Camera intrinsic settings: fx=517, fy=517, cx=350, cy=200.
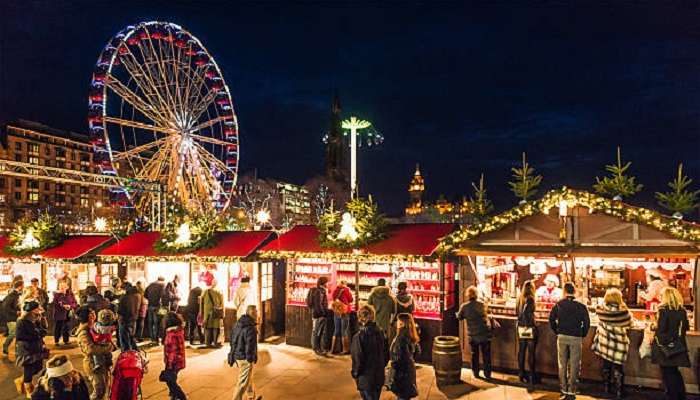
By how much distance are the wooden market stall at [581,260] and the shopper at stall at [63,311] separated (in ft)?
32.1

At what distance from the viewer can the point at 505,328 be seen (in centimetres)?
988

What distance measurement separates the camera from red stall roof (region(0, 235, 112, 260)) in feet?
50.2

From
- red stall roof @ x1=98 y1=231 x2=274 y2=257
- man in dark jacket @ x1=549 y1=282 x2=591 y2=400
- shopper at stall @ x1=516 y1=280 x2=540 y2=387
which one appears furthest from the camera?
red stall roof @ x1=98 y1=231 x2=274 y2=257

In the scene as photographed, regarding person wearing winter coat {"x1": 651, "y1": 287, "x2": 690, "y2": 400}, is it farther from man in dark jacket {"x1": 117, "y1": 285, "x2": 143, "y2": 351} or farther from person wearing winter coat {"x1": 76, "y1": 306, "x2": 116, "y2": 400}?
man in dark jacket {"x1": 117, "y1": 285, "x2": 143, "y2": 351}

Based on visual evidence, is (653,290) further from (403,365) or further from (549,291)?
(403,365)

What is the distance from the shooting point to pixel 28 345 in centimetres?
834

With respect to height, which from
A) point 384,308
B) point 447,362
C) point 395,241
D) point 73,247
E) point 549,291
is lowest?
point 447,362

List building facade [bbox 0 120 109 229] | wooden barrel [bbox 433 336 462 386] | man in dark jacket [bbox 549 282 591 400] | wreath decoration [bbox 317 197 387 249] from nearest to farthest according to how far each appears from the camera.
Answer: man in dark jacket [bbox 549 282 591 400], wooden barrel [bbox 433 336 462 386], wreath decoration [bbox 317 197 387 249], building facade [bbox 0 120 109 229]

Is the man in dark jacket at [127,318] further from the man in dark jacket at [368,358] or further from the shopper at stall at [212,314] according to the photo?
the man in dark jacket at [368,358]

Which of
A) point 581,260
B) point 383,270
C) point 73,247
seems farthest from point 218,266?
point 581,260

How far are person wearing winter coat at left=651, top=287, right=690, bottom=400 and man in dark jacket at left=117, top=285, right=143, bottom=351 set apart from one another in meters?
9.84

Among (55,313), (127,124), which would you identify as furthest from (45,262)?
(127,124)

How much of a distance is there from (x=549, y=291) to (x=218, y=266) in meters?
8.45

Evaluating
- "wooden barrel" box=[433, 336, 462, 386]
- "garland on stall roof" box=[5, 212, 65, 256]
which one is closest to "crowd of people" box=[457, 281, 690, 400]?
"wooden barrel" box=[433, 336, 462, 386]
